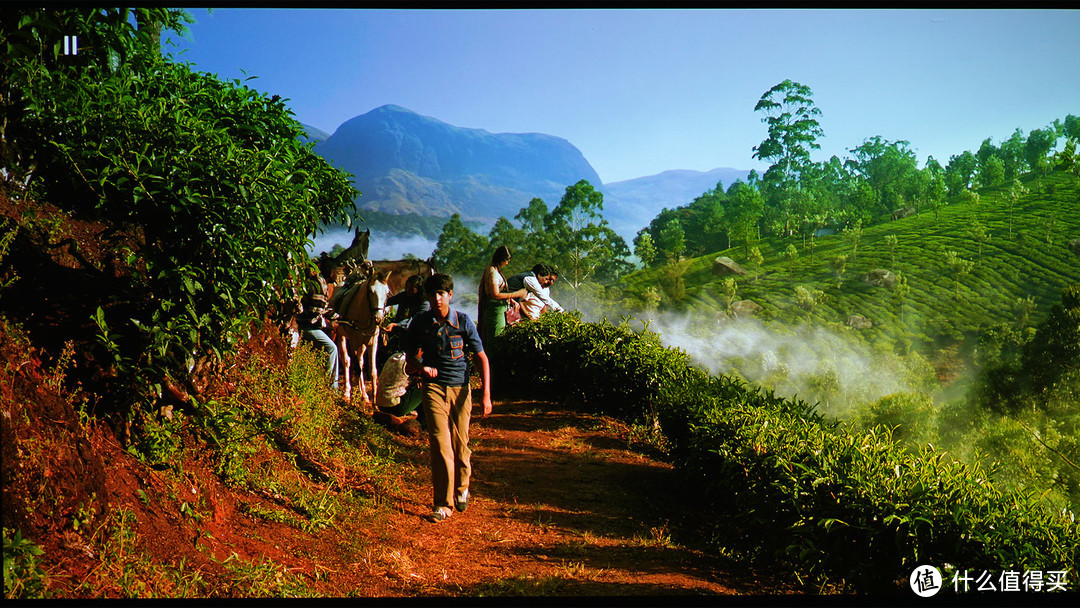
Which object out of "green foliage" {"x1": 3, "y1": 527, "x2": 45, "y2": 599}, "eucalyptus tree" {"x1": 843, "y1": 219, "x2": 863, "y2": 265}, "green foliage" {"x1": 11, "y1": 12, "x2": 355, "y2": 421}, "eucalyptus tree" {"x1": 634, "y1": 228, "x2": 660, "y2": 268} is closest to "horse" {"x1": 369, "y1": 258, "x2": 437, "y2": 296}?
"green foliage" {"x1": 11, "y1": 12, "x2": 355, "y2": 421}

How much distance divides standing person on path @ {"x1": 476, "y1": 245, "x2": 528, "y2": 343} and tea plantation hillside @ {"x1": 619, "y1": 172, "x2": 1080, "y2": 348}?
24053 millimetres

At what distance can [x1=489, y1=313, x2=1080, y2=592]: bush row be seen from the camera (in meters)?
3.71

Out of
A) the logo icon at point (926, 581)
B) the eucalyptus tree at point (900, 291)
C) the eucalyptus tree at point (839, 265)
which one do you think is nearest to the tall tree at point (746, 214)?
the eucalyptus tree at point (839, 265)

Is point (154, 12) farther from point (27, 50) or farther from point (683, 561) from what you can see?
point (683, 561)

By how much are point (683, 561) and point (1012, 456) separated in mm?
9555

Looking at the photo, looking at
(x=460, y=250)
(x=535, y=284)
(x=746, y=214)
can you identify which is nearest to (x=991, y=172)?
(x=746, y=214)

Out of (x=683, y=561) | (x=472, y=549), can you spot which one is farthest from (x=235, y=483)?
(x=683, y=561)

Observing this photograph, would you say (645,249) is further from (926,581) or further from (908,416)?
(926,581)

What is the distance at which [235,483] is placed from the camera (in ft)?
16.1

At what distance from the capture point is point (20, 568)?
112 inches

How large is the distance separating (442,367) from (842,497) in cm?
326

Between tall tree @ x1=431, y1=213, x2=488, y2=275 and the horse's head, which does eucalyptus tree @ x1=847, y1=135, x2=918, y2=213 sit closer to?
tall tree @ x1=431, y1=213, x2=488, y2=275

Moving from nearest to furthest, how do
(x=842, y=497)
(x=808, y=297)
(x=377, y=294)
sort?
1. (x=842, y=497)
2. (x=377, y=294)
3. (x=808, y=297)

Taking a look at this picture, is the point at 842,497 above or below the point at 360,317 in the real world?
below
